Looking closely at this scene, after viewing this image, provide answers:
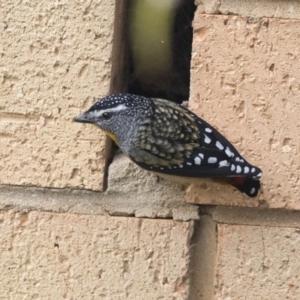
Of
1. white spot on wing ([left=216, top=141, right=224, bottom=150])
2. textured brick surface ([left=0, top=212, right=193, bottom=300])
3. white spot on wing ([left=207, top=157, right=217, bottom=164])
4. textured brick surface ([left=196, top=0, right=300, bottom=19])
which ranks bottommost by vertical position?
textured brick surface ([left=0, top=212, right=193, bottom=300])

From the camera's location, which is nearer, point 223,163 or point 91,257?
point 223,163

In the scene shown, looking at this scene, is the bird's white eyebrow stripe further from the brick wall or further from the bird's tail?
the bird's tail

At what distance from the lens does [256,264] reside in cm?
132

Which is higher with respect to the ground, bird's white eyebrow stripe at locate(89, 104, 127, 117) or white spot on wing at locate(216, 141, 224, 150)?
bird's white eyebrow stripe at locate(89, 104, 127, 117)

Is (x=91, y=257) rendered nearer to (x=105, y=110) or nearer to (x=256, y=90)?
(x=105, y=110)

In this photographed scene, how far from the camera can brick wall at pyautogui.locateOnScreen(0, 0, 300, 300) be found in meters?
1.29

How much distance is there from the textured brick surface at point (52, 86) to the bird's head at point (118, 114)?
35mm

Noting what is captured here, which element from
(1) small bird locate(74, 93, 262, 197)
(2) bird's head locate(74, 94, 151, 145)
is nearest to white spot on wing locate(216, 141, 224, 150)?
(1) small bird locate(74, 93, 262, 197)

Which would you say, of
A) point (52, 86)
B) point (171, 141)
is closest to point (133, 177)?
point (171, 141)

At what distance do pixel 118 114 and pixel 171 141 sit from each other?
0.10 meters

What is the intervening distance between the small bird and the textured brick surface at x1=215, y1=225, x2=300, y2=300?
8cm

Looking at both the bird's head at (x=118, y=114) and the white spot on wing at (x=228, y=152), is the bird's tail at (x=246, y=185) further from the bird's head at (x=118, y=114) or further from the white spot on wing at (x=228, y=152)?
the bird's head at (x=118, y=114)

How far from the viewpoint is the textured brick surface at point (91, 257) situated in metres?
1.33

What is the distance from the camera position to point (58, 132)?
132cm
